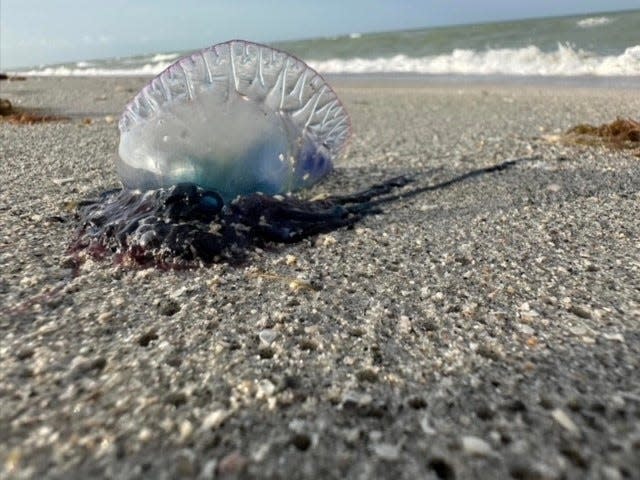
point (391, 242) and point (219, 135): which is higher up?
point (219, 135)

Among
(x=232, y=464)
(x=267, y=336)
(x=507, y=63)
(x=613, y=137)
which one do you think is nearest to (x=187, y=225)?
(x=267, y=336)

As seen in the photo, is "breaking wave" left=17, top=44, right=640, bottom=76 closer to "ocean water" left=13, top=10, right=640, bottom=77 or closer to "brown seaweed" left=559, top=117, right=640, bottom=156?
"ocean water" left=13, top=10, right=640, bottom=77

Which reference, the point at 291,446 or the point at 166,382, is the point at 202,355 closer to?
the point at 166,382

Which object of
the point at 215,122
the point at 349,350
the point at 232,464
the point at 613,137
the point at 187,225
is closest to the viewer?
the point at 232,464

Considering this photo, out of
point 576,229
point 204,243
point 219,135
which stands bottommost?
point 576,229

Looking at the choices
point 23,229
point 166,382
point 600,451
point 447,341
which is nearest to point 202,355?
point 166,382

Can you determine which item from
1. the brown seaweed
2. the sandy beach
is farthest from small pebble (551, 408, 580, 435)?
the brown seaweed

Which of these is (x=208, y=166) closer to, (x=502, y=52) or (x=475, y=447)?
(x=475, y=447)
